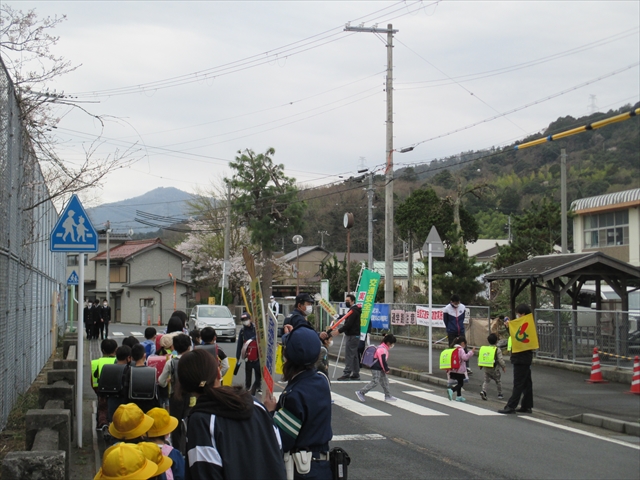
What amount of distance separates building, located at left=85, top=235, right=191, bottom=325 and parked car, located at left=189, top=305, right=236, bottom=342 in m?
23.0

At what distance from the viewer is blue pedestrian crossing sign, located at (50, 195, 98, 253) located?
9.34m

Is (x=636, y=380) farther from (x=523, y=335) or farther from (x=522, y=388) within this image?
(x=523, y=335)

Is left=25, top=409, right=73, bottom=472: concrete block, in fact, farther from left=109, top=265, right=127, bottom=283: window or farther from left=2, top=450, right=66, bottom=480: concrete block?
left=109, top=265, right=127, bottom=283: window

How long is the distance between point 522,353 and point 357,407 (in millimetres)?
3123

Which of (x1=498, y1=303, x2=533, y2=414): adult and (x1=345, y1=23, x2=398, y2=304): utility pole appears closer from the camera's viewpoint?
(x1=498, y1=303, x2=533, y2=414): adult

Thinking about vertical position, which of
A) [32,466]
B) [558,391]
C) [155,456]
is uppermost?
[155,456]

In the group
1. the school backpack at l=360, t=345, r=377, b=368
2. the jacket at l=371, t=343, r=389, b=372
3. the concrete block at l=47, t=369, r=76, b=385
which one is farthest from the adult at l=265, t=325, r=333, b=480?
the school backpack at l=360, t=345, r=377, b=368

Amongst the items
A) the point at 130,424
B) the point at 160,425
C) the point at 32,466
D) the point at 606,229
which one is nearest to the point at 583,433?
the point at 32,466

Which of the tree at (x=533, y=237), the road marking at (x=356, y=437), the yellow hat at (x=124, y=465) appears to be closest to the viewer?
the yellow hat at (x=124, y=465)

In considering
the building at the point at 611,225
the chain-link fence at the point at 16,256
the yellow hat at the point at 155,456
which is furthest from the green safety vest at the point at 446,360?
the building at the point at 611,225

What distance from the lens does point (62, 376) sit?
10.8 metres

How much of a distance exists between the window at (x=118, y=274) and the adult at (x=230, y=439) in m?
60.0

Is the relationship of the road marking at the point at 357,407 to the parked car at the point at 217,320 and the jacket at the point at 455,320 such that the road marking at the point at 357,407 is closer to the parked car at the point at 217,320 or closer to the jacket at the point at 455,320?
the jacket at the point at 455,320

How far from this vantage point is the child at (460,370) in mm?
13812
